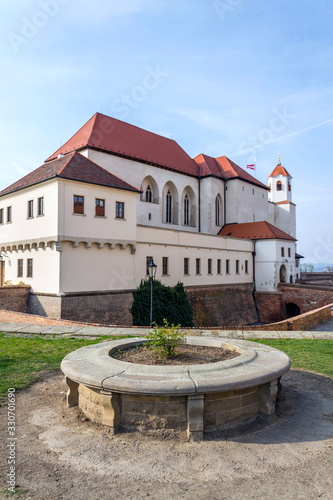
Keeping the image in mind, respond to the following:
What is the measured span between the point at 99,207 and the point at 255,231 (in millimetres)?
21789

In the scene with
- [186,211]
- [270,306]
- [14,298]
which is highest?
[186,211]

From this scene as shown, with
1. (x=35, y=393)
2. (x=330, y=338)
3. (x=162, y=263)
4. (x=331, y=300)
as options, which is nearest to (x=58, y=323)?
(x=35, y=393)

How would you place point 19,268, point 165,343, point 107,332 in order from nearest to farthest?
point 165,343
point 107,332
point 19,268

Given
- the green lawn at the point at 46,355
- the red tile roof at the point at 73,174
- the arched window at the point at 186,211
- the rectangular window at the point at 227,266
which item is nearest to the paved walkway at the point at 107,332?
the green lawn at the point at 46,355

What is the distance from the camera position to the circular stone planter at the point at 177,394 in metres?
5.03

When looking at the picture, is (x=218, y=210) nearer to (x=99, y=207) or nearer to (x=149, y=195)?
(x=149, y=195)

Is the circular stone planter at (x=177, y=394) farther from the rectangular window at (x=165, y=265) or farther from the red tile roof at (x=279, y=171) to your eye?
the red tile roof at (x=279, y=171)

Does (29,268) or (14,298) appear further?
(29,268)

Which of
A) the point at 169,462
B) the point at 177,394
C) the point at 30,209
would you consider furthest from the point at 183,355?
the point at 30,209

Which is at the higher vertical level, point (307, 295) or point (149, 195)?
point (149, 195)

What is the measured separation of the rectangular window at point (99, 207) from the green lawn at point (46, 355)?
10922mm

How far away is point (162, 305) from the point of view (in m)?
25.1

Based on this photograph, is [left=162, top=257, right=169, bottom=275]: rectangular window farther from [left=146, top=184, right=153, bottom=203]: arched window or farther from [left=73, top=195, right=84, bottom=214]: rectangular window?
[left=146, top=184, right=153, bottom=203]: arched window

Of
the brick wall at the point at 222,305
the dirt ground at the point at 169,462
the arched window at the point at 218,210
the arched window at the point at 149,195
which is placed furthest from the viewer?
the arched window at the point at 218,210
